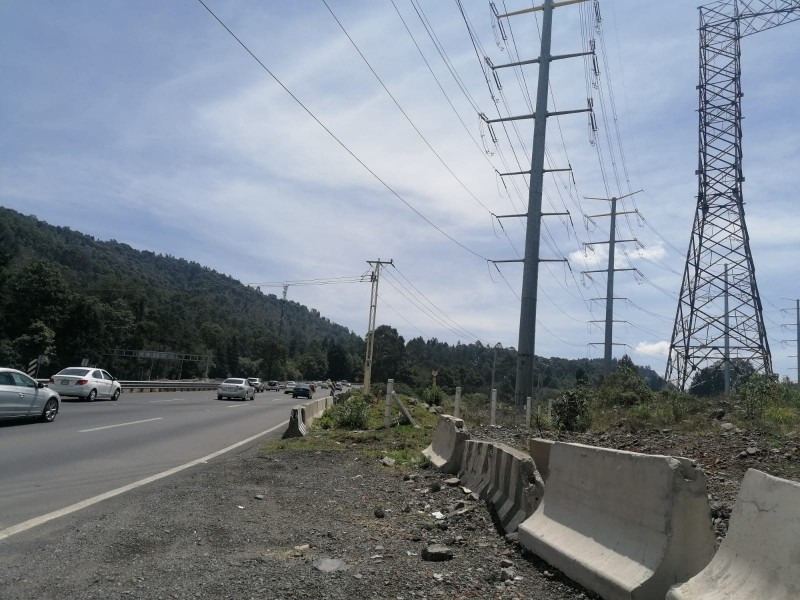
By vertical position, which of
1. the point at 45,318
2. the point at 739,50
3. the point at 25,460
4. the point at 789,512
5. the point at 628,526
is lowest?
the point at 25,460

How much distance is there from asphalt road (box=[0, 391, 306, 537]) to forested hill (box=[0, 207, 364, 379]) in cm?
4245

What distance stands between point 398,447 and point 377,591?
964cm

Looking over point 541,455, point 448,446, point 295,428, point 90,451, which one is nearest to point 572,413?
point 295,428

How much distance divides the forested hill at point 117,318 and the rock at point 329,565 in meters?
58.0

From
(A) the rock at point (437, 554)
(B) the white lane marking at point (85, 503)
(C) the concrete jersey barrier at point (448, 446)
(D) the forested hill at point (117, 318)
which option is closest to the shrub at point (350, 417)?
(B) the white lane marking at point (85, 503)

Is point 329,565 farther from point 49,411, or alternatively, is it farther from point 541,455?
point 49,411

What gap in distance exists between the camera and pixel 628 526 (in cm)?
462

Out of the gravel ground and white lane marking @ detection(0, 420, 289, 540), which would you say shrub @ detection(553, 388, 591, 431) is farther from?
white lane marking @ detection(0, 420, 289, 540)

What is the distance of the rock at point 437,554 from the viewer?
5.50 meters

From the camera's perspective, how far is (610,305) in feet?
133

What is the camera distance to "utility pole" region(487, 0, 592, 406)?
2198 cm

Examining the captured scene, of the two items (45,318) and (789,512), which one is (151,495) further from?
(45,318)

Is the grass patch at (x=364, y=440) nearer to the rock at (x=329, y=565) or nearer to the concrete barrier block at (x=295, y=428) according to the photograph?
the concrete barrier block at (x=295, y=428)

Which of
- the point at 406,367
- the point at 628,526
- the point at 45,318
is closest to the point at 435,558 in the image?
the point at 628,526
